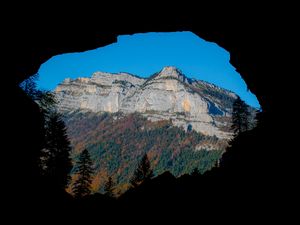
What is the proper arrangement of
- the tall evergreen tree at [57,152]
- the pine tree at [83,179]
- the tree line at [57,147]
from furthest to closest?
the pine tree at [83,179]
the tall evergreen tree at [57,152]
the tree line at [57,147]

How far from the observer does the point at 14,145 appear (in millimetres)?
15375

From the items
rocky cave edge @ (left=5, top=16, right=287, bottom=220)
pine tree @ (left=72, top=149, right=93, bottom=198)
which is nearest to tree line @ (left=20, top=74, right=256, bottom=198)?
pine tree @ (left=72, top=149, right=93, bottom=198)

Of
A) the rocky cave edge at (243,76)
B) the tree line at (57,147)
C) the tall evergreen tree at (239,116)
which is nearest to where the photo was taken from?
the rocky cave edge at (243,76)

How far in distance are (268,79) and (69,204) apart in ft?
39.2

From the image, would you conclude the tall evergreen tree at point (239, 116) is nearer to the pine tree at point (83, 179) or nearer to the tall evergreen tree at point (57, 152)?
the pine tree at point (83, 179)

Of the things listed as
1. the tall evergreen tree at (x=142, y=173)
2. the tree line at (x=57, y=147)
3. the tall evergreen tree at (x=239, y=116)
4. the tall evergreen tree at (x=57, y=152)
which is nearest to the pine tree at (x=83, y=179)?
the tree line at (x=57, y=147)

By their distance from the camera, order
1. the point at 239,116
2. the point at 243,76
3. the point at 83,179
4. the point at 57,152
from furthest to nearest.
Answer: the point at 239,116 → the point at 83,179 → the point at 57,152 → the point at 243,76

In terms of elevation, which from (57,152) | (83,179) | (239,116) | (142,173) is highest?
(239,116)

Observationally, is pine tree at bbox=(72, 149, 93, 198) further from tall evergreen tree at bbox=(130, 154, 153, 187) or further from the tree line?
tall evergreen tree at bbox=(130, 154, 153, 187)

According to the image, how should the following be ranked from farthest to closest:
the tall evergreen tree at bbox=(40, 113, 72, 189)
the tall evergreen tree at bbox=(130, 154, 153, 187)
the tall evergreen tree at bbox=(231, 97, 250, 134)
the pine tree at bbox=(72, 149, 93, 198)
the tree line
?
the tall evergreen tree at bbox=(130, 154, 153, 187), the tall evergreen tree at bbox=(231, 97, 250, 134), the pine tree at bbox=(72, 149, 93, 198), the tall evergreen tree at bbox=(40, 113, 72, 189), the tree line

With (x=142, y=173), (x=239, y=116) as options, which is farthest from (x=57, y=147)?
(x=239, y=116)

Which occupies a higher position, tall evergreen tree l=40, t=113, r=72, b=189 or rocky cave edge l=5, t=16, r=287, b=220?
tall evergreen tree l=40, t=113, r=72, b=189

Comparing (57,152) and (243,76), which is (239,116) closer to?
(57,152)

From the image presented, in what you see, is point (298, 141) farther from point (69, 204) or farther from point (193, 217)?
point (69, 204)
